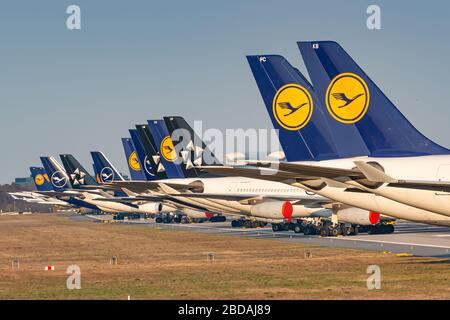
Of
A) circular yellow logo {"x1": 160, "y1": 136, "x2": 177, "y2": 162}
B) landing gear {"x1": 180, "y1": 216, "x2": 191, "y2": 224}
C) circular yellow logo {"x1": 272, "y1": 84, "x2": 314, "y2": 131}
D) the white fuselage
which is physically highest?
circular yellow logo {"x1": 272, "y1": 84, "x2": 314, "y2": 131}

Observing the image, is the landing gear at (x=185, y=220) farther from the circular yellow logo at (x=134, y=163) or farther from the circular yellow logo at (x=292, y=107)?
the circular yellow logo at (x=292, y=107)

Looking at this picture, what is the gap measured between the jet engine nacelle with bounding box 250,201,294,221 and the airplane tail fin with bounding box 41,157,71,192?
277 feet

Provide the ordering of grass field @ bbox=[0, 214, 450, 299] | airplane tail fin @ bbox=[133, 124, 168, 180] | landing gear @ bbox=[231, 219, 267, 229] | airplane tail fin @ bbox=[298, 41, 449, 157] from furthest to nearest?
1. airplane tail fin @ bbox=[133, 124, 168, 180]
2. landing gear @ bbox=[231, 219, 267, 229]
3. airplane tail fin @ bbox=[298, 41, 449, 157]
4. grass field @ bbox=[0, 214, 450, 299]

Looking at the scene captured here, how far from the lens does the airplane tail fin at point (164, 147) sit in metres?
87.6

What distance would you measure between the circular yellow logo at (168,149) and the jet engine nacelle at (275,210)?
16951 millimetres

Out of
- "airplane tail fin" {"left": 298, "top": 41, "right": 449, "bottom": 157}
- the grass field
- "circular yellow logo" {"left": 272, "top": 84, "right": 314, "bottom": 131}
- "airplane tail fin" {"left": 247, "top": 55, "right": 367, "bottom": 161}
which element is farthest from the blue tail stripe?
"airplane tail fin" {"left": 298, "top": 41, "right": 449, "bottom": 157}

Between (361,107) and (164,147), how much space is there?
53.5 m

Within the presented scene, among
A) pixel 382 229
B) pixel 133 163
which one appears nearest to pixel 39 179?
pixel 133 163

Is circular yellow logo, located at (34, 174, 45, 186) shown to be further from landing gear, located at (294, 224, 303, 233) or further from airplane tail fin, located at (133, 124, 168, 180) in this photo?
landing gear, located at (294, 224, 303, 233)

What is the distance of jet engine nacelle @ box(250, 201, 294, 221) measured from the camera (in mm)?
70500

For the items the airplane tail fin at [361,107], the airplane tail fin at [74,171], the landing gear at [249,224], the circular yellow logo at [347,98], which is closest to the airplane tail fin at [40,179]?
the airplane tail fin at [74,171]

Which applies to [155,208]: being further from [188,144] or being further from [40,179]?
[40,179]

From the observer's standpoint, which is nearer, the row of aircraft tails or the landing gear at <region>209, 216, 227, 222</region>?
the row of aircraft tails
